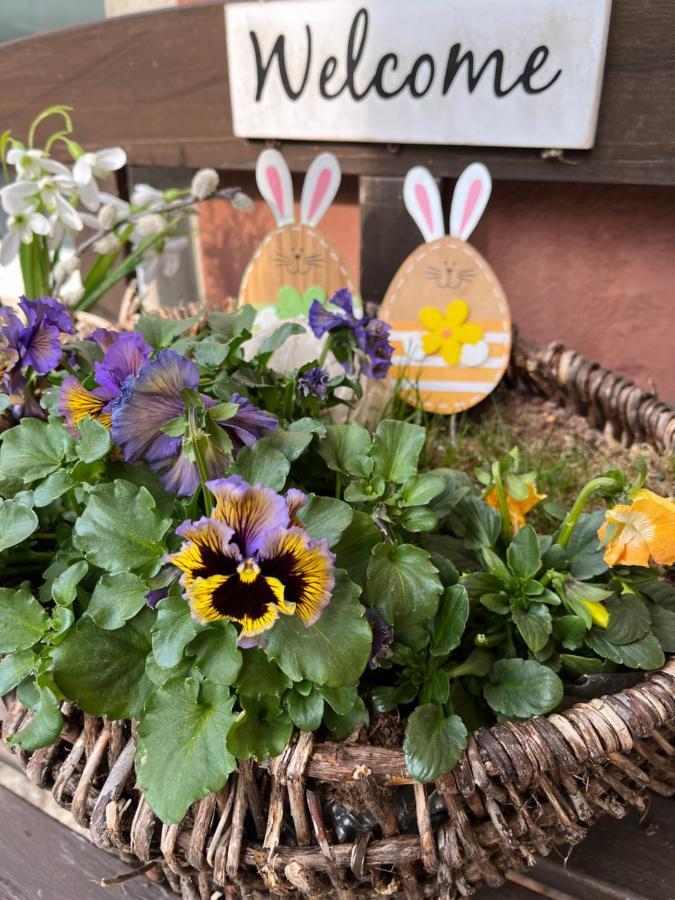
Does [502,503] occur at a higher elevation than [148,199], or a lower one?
lower

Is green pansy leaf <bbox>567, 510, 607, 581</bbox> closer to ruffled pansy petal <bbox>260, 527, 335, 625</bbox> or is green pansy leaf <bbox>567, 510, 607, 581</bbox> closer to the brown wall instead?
ruffled pansy petal <bbox>260, 527, 335, 625</bbox>

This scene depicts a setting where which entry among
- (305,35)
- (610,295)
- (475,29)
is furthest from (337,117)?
(610,295)

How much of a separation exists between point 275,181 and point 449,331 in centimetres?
32

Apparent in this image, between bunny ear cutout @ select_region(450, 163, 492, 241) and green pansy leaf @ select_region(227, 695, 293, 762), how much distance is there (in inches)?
27.9

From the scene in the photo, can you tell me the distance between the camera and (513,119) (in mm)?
961

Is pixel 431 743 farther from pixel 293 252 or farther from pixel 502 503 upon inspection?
pixel 293 252

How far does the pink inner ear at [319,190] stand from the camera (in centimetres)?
97

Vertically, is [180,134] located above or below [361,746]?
above

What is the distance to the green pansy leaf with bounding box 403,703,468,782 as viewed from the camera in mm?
464

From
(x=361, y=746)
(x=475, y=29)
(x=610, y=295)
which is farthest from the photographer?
(x=610, y=295)

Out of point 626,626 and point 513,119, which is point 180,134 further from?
point 626,626

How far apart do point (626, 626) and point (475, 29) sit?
78cm

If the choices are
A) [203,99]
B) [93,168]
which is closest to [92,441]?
[93,168]

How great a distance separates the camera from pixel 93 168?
38.9 inches
